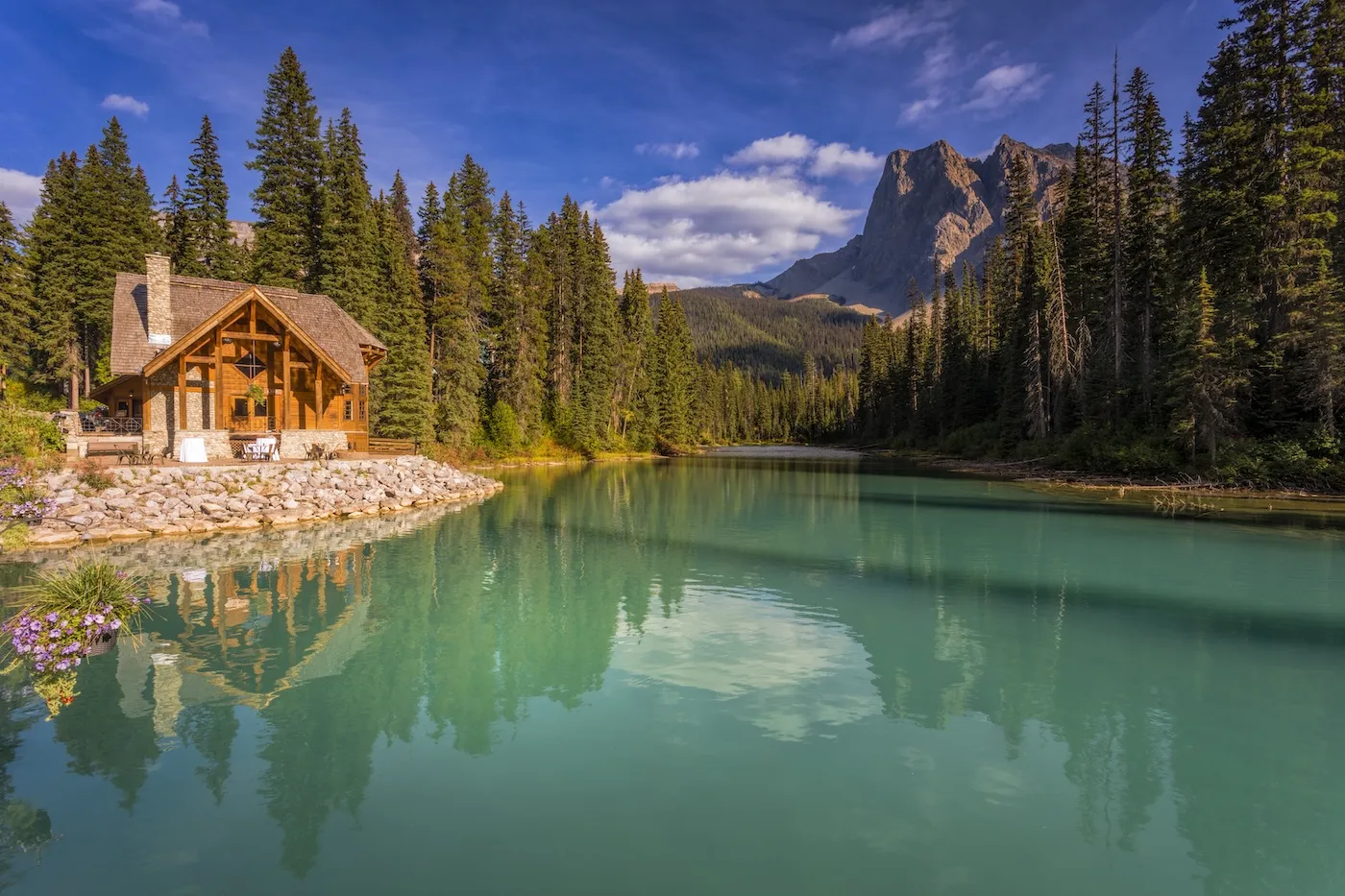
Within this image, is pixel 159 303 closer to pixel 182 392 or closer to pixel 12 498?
pixel 182 392

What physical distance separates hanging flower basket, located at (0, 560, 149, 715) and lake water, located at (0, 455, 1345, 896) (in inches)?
33.4

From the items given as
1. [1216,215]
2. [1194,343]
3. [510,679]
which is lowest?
[510,679]

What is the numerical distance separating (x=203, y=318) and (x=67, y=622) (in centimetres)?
2730

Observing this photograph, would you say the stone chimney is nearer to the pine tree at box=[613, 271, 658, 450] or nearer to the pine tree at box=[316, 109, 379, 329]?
the pine tree at box=[316, 109, 379, 329]

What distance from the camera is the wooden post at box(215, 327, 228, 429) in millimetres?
25906

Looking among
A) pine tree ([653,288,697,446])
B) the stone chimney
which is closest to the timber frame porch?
the stone chimney

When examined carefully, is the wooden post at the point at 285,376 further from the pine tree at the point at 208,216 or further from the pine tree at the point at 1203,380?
the pine tree at the point at 1203,380

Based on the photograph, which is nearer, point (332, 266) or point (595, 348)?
point (332, 266)

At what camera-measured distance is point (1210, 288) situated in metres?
31.3

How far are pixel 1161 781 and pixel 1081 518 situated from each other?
19881mm

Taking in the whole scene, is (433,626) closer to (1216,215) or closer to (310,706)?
(310,706)

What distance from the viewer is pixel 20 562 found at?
15648mm

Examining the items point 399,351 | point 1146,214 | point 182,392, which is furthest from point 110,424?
point 1146,214

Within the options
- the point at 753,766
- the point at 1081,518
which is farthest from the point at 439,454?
the point at 753,766
